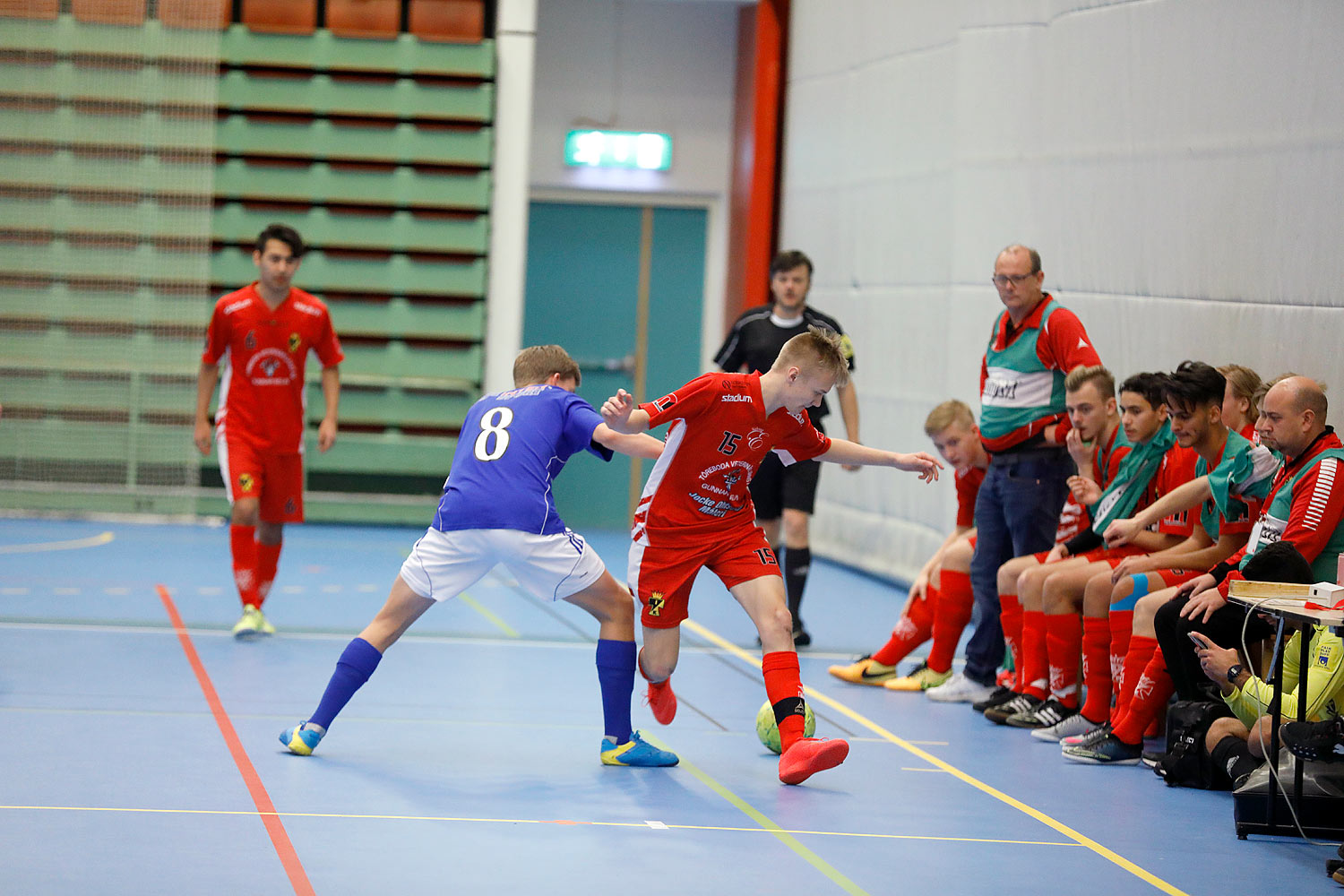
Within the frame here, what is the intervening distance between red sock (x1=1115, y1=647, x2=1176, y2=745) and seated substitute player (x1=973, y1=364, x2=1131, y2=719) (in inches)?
23.4

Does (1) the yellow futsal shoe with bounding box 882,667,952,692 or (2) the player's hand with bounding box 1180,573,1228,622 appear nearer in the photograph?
(2) the player's hand with bounding box 1180,573,1228,622

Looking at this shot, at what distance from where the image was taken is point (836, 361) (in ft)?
15.8

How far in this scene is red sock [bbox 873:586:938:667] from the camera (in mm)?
6738

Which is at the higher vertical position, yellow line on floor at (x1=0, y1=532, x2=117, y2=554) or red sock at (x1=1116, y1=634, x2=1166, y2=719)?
red sock at (x1=1116, y1=634, x2=1166, y2=719)

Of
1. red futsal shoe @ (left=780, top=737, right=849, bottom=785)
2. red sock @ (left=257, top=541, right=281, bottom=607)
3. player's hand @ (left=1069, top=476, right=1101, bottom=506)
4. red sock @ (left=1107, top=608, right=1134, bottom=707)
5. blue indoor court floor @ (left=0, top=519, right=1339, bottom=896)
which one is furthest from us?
red sock @ (left=257, top=541, right=281, bottom=607)

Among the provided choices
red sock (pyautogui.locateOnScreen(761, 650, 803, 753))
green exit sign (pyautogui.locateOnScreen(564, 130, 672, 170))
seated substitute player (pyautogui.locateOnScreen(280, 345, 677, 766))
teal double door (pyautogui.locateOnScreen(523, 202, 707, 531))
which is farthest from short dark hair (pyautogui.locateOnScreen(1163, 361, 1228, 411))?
green exit sign (pyautogui.locateOnScreen(564, 130, 672, 170))

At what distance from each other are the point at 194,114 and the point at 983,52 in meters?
5.99

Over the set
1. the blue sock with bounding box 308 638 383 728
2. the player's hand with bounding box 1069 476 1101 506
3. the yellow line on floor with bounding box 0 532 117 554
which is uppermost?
the player's hand with bounding box 1069 476 1101 506

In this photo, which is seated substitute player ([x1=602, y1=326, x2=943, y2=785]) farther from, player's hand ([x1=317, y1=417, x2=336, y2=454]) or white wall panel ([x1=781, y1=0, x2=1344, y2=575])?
player's hand ([x1=317, y1=417, x2=336, y2=454])

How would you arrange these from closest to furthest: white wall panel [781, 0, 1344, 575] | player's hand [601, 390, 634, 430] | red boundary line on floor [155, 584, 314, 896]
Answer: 1. red boundary line on floor [155, 584, 314, 896]
2. player's hand [601, 390, 634, 430]
3. white wall panel [781, 0, 1344, 575]

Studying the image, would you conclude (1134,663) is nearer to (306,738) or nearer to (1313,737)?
(1313,737)

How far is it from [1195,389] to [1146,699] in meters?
1.13

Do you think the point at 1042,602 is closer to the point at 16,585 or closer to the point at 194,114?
the point at 16,585

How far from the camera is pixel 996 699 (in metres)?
6.21
